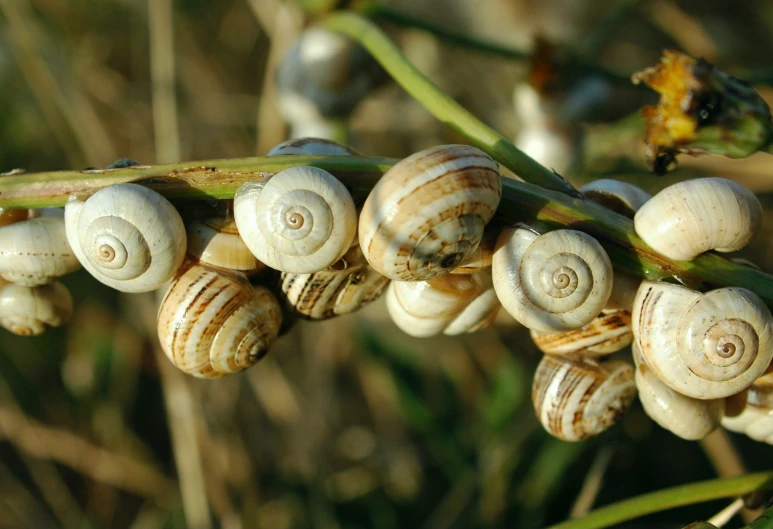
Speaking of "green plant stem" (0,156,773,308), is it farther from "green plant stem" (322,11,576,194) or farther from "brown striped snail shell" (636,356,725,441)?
"brown striped snail shell" (636,356,725,441)

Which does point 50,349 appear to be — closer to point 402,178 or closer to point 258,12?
point 258,12

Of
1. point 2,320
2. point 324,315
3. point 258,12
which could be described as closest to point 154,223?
point 324,315

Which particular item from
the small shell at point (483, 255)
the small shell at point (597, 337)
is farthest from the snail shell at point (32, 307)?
the small shell at point (597, 337)

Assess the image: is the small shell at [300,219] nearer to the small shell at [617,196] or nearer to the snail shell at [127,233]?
the snail shell at [127,233]

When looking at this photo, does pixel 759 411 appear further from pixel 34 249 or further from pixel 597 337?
pixel 34 249

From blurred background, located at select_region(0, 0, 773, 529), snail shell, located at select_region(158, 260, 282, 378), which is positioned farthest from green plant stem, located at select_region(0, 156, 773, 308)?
blurred background, located at select_region(0, 0, 773, 529)

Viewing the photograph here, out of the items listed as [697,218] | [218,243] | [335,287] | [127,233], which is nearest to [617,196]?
[697,218]
